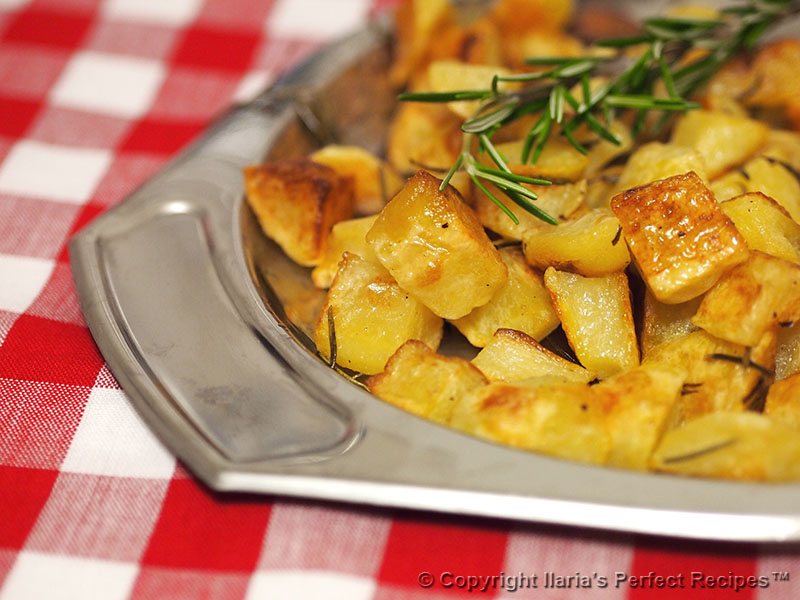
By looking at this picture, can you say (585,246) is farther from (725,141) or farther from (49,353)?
(49,353)

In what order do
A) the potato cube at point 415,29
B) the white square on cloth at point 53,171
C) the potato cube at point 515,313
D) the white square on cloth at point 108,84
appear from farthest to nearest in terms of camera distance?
the white square on cloth at point 108,84
the potato cube at point 415,29
the white square on cloth at point 53,171
the potato cube at point 515,313

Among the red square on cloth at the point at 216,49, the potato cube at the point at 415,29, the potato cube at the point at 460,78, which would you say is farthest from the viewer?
the red square on cloth at the point at 216,49

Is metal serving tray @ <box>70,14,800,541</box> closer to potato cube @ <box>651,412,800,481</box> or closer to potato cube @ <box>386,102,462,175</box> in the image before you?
potato cube @ <box>651,412,800,481</box>

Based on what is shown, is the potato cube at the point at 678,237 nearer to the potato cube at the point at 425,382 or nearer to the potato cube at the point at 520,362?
the potato cube at the point at 520,362

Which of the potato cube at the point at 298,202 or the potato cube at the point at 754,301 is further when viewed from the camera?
the potato cube at the point at 298,202

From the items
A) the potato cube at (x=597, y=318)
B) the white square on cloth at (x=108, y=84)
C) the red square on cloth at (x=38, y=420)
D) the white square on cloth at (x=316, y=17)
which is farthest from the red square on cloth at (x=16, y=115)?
the potato cube at (x=597, y=318)

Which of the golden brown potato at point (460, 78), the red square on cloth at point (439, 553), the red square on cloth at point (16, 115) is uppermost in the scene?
the golden brown potato at point (460, 78)
